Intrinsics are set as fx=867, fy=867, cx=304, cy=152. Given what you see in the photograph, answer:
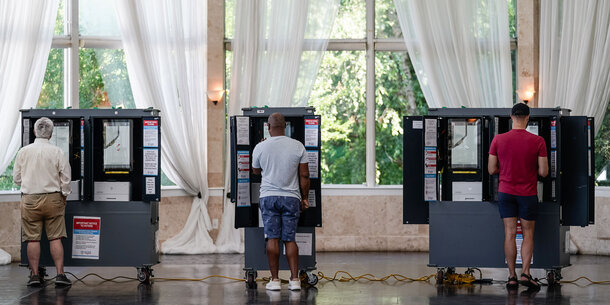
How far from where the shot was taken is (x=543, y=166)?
24.8 ft

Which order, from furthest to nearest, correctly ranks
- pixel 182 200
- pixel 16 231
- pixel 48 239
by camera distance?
→ pixel 182 200, pixel 16 231, pixel 48 239

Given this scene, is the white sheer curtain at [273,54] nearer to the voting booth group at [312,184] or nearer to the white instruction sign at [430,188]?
the voting booth group at [312,184]

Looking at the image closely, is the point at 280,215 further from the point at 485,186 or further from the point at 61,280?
the point at 61,280

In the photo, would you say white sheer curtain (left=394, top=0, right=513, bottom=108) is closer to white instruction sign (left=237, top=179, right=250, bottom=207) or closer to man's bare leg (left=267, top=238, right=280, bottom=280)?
white instruction sign (left=237, top=179, right=250, bottom=207)

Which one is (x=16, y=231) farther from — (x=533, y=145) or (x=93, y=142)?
(x=533, y=145)

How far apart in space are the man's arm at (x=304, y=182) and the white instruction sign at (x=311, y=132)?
40 centimetres

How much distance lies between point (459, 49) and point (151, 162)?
5073 millimetres

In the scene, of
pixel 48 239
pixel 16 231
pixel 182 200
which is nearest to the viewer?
pixel 48 239

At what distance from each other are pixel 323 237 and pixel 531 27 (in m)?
3.97

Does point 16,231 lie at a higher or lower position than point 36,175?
lower

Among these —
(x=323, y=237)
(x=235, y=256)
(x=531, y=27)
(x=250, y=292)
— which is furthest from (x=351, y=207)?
(x=250, y=292)

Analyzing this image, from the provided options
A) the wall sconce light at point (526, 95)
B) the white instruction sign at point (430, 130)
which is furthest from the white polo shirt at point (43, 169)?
the wall sconce light at point (526, 95)

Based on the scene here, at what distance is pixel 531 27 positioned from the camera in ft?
38.2

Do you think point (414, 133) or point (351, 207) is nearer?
point (414, 133)
